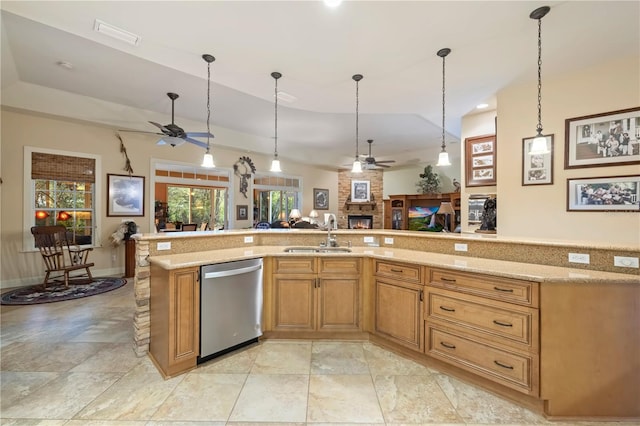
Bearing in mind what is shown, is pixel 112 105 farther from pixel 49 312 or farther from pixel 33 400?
pixel 33 400

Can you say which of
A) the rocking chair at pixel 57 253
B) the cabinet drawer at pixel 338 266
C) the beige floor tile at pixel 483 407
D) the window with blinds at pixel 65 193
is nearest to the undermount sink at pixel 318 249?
the cabinet drawer at pixel 338 266

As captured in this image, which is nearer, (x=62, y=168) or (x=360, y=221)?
(x=62, y=168)

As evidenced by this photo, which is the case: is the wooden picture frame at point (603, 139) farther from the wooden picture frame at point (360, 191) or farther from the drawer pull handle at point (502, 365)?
the wooden picture frame at point (360, 191)

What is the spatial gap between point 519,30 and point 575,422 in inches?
120

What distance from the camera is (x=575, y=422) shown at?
1.76 metres

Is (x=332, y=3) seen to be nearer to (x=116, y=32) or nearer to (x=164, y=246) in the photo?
(x=116, y=32)

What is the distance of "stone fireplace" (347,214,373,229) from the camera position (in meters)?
10.1

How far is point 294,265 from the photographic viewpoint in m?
2.81

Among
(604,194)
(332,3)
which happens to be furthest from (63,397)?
(604,194)

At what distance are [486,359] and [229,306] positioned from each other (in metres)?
2.05

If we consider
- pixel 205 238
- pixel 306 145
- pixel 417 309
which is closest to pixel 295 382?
pixel 417 309

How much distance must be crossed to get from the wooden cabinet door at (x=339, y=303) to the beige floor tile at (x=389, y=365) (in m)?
0.30

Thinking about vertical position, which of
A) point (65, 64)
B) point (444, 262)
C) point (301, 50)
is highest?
point (65, 64)

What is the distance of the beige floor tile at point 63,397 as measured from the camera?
1786 mm
